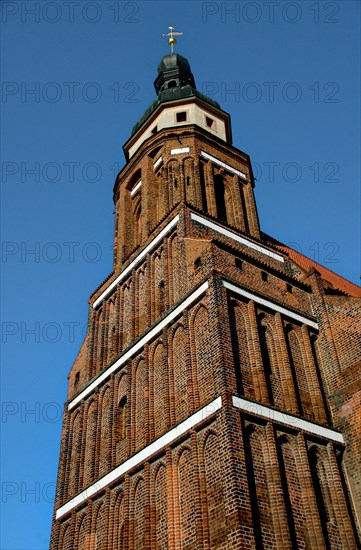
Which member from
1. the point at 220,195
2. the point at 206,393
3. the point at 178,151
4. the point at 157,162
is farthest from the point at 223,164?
the point at 206,393

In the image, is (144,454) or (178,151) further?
(178,151)

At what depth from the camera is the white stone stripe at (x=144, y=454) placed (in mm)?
12719

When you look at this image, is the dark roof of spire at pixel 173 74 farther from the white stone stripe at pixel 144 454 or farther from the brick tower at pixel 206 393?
the white stone stripe at pixel 144 454

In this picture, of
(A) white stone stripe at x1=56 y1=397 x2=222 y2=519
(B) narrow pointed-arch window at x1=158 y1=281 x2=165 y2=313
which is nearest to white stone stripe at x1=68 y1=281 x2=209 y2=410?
(B) narrow pointed-arch window at x1=158 y1=281 x2=165 y2=313

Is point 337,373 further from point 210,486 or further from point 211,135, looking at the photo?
point 211,135

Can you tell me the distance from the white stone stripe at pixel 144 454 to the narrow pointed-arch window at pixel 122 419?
1.18m

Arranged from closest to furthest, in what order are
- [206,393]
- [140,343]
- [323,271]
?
[206,393], [140,343], [323,271]

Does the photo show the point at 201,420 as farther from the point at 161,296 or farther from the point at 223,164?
the point at 223,164

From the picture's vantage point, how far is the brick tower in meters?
12.0

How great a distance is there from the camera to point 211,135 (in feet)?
74.2

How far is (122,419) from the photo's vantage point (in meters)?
16.5

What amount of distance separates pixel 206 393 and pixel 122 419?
4078 millimetres

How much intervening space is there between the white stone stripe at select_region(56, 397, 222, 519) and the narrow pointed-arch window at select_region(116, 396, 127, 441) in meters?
1.18

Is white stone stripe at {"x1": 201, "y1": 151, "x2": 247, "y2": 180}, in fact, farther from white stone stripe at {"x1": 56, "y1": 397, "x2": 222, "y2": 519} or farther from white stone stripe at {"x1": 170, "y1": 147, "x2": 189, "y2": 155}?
white stone stripe at {"x1": 56, "y1": 397, "x2": 222, "y2": 519}
